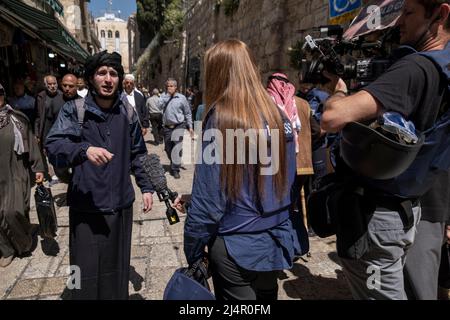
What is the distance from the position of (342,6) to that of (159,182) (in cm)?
489

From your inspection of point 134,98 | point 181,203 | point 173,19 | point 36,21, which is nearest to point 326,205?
point 181,203

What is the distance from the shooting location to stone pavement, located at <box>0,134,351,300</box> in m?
2.84

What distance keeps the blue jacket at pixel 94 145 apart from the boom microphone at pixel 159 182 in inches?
5.9

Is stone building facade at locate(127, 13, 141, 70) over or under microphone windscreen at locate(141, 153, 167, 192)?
over

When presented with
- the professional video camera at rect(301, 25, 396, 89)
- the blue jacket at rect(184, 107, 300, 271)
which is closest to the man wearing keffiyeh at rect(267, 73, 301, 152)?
the professional video camera at rect(301, 25, 396, 89)

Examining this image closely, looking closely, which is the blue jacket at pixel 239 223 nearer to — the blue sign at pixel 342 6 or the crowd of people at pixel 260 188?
the crowd of people at pixel 260 188

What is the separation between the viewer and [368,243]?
143cm

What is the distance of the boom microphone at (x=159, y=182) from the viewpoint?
213 centimetres

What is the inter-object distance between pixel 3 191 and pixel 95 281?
1.74 m

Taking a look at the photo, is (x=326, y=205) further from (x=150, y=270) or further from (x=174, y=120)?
(x=174, y=120)

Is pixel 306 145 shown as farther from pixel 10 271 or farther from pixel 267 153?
pixel 10 271

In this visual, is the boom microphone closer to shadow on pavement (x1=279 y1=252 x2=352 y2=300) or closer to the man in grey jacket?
shadow on pavement (x1=279 y1=252 x2=352 y2=300)

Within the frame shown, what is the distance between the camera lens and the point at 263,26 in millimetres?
8797

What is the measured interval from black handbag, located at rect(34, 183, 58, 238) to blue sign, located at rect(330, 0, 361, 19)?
16.7ft
